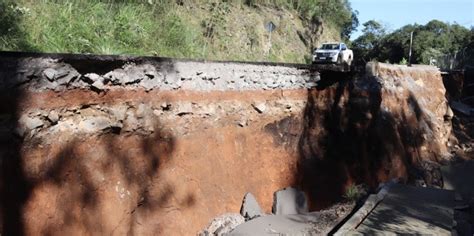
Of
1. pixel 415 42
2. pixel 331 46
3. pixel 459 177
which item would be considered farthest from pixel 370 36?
pixel 459 177

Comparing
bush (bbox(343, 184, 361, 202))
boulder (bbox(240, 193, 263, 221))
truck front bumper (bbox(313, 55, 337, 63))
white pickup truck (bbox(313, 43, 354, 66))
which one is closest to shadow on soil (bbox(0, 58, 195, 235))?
boulder (bbox(240, 193, 263, 221))

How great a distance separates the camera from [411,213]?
7113 mm

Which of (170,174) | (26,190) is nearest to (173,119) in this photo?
(170,174)

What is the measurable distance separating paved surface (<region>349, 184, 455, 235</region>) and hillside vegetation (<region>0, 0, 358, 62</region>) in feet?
17.2

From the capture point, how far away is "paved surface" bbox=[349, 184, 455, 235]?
247 inches

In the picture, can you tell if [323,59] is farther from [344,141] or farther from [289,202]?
[289,202]

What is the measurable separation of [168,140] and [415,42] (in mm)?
56778

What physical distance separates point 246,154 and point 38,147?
371 cm

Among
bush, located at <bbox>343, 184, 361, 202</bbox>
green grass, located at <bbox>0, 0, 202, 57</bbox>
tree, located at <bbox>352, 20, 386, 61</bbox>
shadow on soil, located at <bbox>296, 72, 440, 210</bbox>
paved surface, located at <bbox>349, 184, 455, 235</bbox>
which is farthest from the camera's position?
Result: tree, located at <bbox>352, 20, 386, 61</bbox>

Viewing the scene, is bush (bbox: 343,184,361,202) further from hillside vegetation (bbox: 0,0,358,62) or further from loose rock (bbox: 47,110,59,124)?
loose rock (bbox: 47,110,59,124)

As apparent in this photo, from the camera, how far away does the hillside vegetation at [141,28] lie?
7688mm

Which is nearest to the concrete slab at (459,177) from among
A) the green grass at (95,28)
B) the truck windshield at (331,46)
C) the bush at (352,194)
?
the bush at (352,194)

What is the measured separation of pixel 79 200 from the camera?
4.91 m

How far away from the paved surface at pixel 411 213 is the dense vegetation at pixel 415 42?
40953mm
